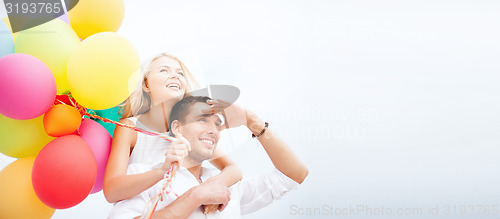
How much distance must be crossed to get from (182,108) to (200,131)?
9 centimetres

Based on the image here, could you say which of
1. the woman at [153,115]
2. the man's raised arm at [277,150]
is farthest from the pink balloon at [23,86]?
the man's raised arm at [277,150]

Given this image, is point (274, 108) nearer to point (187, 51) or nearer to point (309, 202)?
point (309, 202)

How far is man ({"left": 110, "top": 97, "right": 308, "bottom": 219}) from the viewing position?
1011 mm

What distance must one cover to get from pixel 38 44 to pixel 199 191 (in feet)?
1.82

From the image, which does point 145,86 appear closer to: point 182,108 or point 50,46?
point 182,108

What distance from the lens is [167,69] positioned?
1.18 m

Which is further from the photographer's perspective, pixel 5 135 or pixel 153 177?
pixel 5 135

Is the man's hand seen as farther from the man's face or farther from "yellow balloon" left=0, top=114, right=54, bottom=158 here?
"yellow balloon" left=0, top=114, right=54, bottom=158

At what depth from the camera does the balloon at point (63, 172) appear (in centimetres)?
99

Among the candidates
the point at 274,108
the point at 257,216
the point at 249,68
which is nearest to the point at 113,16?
the point at 249,68

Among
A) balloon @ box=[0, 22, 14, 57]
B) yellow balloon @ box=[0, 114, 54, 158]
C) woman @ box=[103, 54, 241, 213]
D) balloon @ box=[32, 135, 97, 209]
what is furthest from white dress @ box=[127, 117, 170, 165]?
balloon @ box=[0, 22, 14, 57]

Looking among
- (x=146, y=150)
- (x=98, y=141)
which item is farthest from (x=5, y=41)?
(x=146, y=150)

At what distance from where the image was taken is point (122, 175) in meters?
1.01

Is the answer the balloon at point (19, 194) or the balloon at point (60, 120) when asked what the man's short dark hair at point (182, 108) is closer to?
the balloon at point (60, 120)
